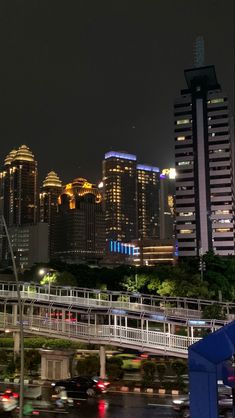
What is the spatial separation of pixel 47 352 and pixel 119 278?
48216mm

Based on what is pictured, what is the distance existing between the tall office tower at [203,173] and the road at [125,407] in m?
122

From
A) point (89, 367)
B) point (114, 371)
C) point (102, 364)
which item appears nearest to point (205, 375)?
point (114, 371)

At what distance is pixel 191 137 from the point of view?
15800 centimetres

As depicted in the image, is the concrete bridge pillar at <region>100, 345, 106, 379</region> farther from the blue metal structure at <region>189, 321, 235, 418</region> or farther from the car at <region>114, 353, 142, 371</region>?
the blue metal structure at <region>189, 321, 235, 418</region>

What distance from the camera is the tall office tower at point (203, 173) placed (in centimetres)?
15275

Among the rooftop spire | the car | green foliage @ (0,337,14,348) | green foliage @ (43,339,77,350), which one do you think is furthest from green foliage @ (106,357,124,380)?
the rooftop spire

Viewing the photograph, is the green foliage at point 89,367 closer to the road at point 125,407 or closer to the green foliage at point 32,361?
the green foliage at point 32,361

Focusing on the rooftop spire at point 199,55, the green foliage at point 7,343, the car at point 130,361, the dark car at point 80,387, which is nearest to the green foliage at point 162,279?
the car at point 130,361

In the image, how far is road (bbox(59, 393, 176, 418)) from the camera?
25.1 m

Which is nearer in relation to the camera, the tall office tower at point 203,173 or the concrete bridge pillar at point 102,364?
the concrete bridge pillar at point 102,364

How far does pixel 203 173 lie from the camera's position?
509 ft

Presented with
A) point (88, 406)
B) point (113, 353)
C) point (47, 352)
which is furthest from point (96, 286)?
point (88, 406)

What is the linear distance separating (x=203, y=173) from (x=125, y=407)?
133084 mm

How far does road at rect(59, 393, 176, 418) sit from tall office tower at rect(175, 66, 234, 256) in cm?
12218
